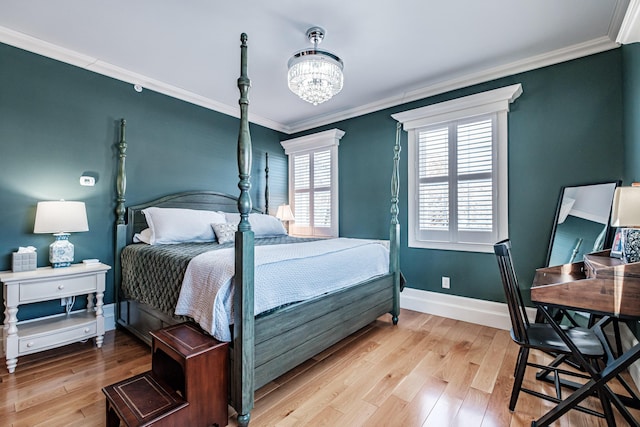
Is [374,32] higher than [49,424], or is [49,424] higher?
[374,32]

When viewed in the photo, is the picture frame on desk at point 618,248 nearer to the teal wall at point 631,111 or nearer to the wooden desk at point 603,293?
the wooden desk at point 603,293

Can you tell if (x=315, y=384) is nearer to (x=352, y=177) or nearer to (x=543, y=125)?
(x=352, y=177)

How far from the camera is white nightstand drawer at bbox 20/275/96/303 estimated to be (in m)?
2.14

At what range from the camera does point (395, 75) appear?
3096 millimetres

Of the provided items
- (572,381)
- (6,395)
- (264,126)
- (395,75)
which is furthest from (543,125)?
(6,395)

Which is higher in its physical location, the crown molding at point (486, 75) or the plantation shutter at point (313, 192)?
the crown molding at point (486, 75)

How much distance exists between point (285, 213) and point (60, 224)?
8.62 ft

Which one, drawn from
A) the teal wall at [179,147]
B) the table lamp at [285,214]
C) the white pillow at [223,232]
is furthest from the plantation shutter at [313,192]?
the white pillow at [223,232]

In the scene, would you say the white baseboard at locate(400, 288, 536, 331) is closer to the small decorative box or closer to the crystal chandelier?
the crystal chandelier

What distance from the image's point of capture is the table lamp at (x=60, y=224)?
2.28 metres

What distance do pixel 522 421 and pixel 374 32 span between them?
2811 millimetres

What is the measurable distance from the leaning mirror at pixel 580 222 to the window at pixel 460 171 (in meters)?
0.42

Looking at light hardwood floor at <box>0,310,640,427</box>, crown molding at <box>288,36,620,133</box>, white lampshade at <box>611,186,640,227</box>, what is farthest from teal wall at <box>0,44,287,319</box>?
white lampshade at <box>611,186,640,227</box>

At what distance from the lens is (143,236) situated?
293 centimetres
